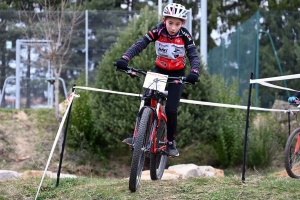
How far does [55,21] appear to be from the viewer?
1506 centimetres

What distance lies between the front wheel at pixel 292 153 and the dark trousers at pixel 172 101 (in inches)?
54.7

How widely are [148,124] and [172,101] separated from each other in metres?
0.49

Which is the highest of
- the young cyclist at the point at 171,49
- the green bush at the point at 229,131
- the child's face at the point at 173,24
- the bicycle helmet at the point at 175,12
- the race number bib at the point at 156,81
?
the bicycle helmet at the point at 175,12

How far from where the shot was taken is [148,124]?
18.8ft

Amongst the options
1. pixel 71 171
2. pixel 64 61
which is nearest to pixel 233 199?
pixel 71 171

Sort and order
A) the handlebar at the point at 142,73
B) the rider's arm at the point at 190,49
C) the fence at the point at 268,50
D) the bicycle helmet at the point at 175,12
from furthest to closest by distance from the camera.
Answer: the fence at the point at 268,50
the rider's arm at the point at 190,49
the bicycle helmet at the point at 175,12
the handlebar at the point at 142,73

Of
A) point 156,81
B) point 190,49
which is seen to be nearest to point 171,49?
point 190,49

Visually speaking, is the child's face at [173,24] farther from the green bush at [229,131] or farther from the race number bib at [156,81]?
the green bush at [229,131]

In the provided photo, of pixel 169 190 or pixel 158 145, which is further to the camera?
pixel 158 145

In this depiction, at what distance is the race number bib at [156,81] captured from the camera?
5836mm

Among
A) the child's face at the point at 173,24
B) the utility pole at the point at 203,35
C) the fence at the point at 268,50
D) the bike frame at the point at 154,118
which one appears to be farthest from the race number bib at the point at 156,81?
the utility pole at the point at 203,35

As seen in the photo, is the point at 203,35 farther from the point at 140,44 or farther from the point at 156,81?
the point at 156,81

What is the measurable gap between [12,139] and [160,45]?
26.5 ft

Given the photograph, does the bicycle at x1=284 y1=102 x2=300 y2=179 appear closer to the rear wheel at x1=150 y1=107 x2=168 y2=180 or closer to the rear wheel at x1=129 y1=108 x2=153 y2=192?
the rear wheel at x1=150 y1=107 x2=168 y2=180
